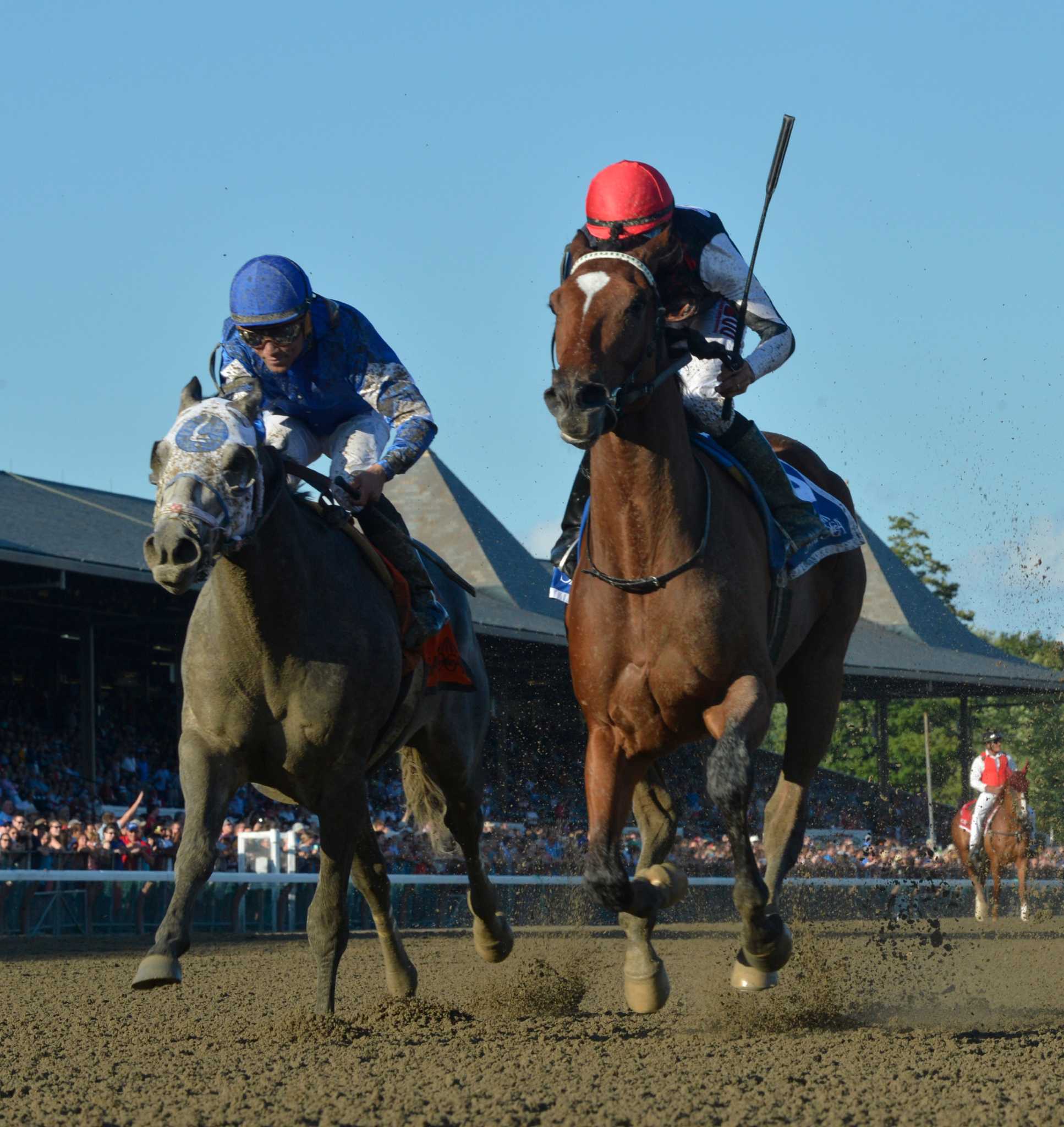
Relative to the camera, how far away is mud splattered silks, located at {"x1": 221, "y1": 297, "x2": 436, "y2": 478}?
6621 millimetres

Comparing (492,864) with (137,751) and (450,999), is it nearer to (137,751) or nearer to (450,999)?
(137,751)

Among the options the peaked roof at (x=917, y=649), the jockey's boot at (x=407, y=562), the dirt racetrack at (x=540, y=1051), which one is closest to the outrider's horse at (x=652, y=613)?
the dirt racetrack at (x=540, y=1051)

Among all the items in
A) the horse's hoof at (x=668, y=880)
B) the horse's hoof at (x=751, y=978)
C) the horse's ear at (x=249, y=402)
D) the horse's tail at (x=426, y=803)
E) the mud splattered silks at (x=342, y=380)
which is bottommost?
the horse's hoof at (x=751, y=978)

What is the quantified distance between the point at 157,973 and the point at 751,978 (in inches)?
76.5

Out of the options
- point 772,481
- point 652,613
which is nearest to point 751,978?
point 652,613

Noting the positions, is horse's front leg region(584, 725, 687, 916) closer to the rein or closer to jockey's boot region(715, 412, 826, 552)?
the rein

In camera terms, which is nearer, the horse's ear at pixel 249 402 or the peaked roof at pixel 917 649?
the horse's ear at pixel 249 402

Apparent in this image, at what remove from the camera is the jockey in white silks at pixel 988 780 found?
16.7 meters

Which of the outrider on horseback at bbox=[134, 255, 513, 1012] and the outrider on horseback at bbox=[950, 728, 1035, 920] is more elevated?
the outrider on horseback at bbox=[134, 255, 513, 1012]

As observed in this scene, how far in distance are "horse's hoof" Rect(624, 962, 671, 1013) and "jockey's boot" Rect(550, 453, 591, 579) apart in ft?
4.74

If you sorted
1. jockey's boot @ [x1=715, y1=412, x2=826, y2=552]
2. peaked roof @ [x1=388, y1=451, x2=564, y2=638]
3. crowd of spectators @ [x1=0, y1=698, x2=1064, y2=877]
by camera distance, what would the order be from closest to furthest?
1. jockey's boot @ [x1=715, y1=412, x2=826, y2=552]
2. crowd of spectators @ [x1=0, y1=698, x2=1064, y2=877]
3. peaked roof @ [x1=388, y1=451, x2=564, y2=638]

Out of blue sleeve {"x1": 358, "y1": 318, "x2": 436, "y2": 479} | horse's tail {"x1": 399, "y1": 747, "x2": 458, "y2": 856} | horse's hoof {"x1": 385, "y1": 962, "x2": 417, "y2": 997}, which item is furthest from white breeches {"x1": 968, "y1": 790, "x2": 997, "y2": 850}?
blue sleeve {"x1": 358, "y1": 318, "x2": 436, "y2": 479}

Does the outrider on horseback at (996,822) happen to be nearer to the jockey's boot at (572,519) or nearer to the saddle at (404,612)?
the saddle at (404,612)

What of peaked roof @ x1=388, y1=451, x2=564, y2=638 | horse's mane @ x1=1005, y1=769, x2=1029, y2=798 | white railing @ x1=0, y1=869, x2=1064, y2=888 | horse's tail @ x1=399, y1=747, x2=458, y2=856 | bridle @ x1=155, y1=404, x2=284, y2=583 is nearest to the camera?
bridle @ x1=155, y1=404, x2=284, y2=583
